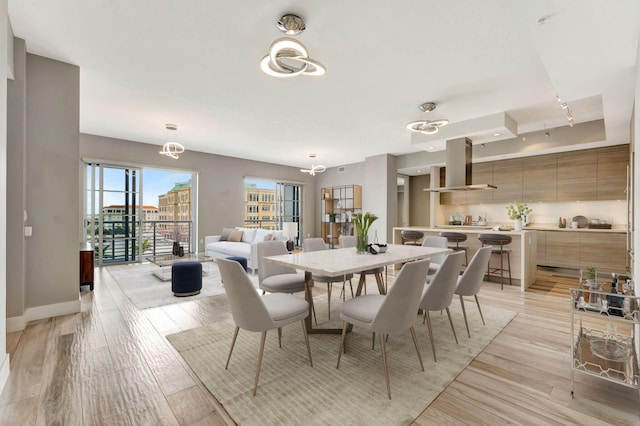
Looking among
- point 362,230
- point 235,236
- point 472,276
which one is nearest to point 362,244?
point 362,230

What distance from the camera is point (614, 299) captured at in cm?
197

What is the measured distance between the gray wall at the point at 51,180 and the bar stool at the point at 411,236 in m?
5.33

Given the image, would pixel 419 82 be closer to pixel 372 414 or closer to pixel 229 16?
pixel 229 16

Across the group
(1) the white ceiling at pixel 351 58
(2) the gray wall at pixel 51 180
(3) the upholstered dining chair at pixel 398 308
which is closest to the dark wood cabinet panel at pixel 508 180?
(1) the white ceiling at pixel 351 58

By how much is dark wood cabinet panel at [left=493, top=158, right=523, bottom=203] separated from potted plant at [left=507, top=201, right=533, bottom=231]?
0.20 meters

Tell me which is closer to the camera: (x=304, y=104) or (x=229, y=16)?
(x=229, y=16)

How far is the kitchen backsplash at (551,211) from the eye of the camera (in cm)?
568

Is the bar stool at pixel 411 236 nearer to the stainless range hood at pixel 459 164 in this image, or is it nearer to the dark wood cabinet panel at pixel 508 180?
the stainless range hood at pixel 459 164

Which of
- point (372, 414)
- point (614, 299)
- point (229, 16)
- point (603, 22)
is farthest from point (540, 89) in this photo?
point (372, 414)

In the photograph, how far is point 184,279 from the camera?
405cm

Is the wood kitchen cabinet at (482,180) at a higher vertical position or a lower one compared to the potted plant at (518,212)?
higher

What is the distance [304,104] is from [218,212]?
4678 millimetres

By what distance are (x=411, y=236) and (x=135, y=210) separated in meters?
6.28

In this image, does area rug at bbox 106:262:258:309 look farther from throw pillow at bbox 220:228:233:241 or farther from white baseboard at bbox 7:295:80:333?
throw pillow at bbox 220:228:233:241
